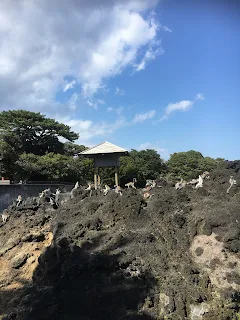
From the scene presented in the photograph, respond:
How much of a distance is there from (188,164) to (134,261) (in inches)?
1532

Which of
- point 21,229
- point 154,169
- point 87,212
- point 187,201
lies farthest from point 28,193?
point 154,169

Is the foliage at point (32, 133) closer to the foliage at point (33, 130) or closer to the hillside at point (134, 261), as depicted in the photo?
the foliage at point (33, 130)

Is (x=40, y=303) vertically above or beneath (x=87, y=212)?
beneath

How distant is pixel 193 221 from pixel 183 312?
3.12m

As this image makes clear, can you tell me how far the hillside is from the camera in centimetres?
714

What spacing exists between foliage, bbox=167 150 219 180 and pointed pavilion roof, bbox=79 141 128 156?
24.3 meters

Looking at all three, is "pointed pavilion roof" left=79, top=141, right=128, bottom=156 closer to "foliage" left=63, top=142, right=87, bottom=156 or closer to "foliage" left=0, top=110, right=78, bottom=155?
"foliage" left=0, top=110, right=78, bottom=155

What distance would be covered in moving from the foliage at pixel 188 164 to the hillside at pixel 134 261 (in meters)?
32.5

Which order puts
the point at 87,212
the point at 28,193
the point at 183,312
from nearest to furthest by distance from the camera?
the point at 183,312 < the point at 87,212 < the point at 28,193

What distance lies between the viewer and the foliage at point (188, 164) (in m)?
44.4

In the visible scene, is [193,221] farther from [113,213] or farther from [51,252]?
[51,252]

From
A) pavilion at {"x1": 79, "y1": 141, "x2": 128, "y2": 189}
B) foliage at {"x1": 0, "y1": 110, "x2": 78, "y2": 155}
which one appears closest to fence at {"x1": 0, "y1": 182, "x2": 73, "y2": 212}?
pavilion at {"x1": 79, "y1": 141, "x2": 128, "y2": 189}

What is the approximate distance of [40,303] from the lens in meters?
7.53

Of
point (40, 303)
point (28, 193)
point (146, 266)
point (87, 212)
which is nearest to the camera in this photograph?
point (40, 303)
